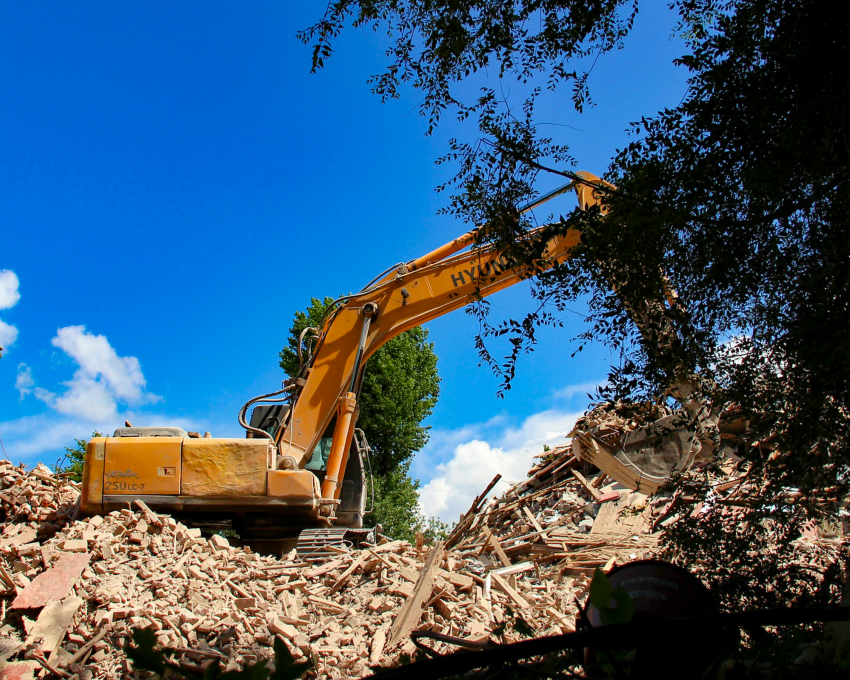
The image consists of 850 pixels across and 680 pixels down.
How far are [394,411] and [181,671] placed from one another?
67.5ft

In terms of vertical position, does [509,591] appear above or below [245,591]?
below

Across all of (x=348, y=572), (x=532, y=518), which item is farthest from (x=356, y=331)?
(x=532, y=518)

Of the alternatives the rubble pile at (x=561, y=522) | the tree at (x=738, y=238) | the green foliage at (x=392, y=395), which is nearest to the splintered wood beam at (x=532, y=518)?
the rubble pile at (x=561, y=522)

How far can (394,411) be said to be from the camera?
71.1ft

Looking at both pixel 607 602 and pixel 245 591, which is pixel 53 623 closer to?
pixel 245 591

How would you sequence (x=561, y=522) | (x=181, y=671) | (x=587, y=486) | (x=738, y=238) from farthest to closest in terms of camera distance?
(x=587, y=486) → (x=561, y=522) → (x=738, y=238) → (x=181, y=671)

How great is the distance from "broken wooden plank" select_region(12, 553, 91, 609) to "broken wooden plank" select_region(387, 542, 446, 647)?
3596 millimetres

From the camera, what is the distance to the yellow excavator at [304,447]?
9180 mm

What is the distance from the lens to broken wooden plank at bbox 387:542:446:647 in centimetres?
662

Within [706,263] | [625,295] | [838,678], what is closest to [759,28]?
[706,263]

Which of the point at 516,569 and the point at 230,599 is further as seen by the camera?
the point at 516,569

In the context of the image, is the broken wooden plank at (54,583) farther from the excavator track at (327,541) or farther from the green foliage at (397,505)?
the green foliage at (397,505)

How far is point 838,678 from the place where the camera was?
2719mm

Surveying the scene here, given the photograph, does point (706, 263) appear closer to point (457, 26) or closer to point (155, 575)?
point (457, 26)
